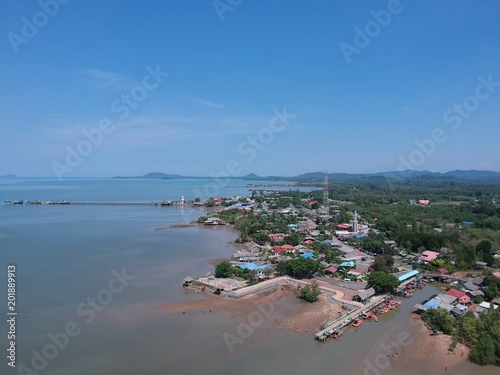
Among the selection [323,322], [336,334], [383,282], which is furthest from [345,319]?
[383,282]

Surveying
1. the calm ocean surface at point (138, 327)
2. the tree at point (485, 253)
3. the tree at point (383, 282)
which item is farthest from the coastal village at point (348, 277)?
the calm ocean surface at point (138, 327)

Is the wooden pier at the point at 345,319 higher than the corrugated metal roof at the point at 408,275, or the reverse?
the corrugated metal roof at the point at 408,275

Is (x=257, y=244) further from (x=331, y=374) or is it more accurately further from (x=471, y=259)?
(x=331, y=374)

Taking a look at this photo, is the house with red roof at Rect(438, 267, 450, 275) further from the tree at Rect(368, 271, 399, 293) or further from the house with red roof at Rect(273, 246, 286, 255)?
the house with red roof at Rect(273, 246, 286, 255)

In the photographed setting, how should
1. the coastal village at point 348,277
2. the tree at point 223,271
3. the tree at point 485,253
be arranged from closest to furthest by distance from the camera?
1. the coastal village at point 348,277
2. the tree at point 223,271
3. the tree at point 485,253

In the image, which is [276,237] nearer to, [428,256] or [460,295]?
[428,256]

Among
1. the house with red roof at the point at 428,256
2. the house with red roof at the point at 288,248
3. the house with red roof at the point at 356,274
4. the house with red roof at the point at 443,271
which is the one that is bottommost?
the house with red roof at the point at 443,271

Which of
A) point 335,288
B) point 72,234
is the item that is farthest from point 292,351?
point 72,234

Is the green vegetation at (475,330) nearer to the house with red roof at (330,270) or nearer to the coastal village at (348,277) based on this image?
the coastal village at (348,277)
